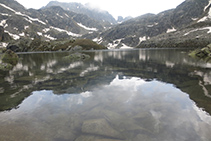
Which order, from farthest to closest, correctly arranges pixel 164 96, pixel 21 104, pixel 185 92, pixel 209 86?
pixel 209 86 < pixel 185 92 < pixel 164 96 < pixel 21 104

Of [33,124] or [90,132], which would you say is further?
[33,124]

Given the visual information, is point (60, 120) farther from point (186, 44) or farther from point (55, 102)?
point (186, 44)

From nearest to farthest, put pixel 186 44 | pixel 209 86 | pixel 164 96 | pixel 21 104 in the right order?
pixel 21 104, pixel 164 96, pixel 209 86, pixel 186 44

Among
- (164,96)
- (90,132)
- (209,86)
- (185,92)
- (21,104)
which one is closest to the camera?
(90,132)

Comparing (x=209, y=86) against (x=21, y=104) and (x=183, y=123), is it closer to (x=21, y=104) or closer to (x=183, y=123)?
(x=183, y=123)

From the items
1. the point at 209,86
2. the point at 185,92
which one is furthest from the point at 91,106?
the point at 209,86

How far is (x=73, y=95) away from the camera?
591 inches

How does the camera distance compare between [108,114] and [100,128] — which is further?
[108,114]

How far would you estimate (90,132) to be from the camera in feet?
26.9

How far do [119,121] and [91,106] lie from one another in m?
3.39

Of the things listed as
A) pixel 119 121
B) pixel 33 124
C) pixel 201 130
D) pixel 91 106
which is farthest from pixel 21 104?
pixel 201 130

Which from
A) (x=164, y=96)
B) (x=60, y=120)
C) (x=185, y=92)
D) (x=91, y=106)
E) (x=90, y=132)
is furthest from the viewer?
(x=185, y=92)

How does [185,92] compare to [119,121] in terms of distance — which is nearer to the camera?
[119,121]

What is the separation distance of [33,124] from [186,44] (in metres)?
184
